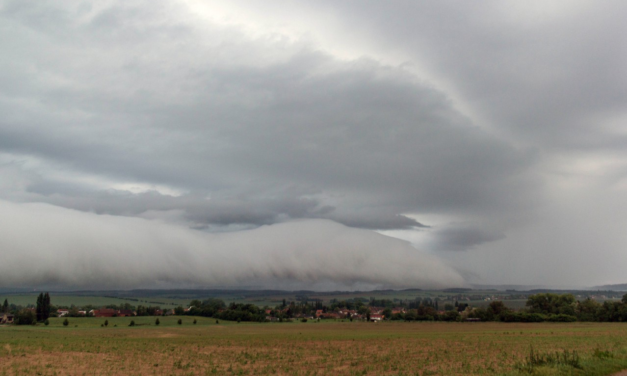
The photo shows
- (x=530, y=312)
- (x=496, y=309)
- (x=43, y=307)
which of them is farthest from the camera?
(x=43, y=307)

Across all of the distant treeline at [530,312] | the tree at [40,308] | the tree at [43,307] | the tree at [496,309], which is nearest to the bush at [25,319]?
the tree at [40,308]

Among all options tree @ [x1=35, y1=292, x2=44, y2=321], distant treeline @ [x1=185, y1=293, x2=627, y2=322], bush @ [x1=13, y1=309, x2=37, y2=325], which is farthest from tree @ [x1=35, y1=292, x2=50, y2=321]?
distant treeline @ [x1=185, y1=293, x2=627, y2=322]

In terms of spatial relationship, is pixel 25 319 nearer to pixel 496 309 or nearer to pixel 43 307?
pixel 43 307

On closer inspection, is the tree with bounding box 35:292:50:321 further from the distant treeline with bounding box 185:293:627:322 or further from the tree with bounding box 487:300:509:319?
the tree with bounding box 487:300:509:319

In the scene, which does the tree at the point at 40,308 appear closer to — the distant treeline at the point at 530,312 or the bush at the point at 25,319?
the bush at the point at 25,319

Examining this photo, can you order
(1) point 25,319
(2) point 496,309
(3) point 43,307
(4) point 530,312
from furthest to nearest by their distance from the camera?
(3) point 43,307 < (2) point 496,309 < (4) point 530,312 < (1) point 25,319

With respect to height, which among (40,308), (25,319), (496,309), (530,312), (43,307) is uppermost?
(496,309)

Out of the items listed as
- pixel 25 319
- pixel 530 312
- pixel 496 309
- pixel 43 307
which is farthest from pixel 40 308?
pixel 530 312

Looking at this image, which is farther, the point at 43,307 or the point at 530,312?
the point at 43,307

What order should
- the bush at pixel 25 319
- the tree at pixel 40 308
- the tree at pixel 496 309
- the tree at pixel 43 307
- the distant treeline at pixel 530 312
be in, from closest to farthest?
1. the distant treeline at pixel 530 312
2. the bush at pixel 25 319
3. the tree at pixel 496 309
4. the tree at pixel 40 308
5. the tree at pixel 43 307

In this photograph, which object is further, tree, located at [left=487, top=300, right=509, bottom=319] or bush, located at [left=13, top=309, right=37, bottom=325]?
tree, located at [left=487, top=300, right=509, bottom=319]

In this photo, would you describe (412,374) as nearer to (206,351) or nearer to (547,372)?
(547,372)

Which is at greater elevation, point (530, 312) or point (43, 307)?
point (530, 312)

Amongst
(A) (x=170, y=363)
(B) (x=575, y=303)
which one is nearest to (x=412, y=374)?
(A) (x=170, y=363)
